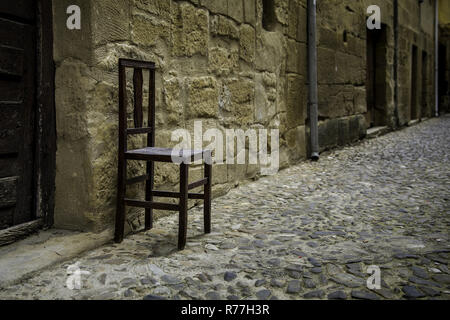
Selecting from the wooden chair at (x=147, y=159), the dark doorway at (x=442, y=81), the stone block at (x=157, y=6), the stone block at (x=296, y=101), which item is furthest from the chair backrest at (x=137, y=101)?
the dark doorway at (x=442, y=81)

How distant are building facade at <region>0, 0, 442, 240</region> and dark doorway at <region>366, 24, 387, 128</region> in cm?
171

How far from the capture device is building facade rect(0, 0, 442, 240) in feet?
8.27

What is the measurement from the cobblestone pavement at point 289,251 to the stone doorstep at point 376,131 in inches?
156

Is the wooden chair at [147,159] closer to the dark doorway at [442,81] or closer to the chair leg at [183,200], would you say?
the chair leg at [183,200]

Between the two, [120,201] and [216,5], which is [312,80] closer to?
[216,5]

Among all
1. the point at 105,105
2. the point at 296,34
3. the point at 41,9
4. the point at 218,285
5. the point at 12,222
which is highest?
the point at 296,34

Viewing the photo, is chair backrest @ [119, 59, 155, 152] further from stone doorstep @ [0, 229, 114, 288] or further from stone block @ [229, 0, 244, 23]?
stone block @ [229, 0, 244, 23]

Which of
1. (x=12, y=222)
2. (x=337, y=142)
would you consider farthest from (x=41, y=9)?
(x=337, y=142)

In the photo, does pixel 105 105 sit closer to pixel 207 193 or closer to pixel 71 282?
pixel 207 193

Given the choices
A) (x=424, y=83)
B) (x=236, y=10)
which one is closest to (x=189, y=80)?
(x=236, y=10)

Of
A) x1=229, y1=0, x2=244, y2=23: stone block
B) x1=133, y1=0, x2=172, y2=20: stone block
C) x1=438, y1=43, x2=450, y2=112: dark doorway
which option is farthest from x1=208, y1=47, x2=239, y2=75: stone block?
x1=438, y1=43, x2=450, y2=112: dark doorway

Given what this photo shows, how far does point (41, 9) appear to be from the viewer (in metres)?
2.55

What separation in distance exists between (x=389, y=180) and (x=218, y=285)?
2.77 metres

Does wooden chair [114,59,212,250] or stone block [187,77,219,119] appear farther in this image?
stone block [187,77,219,119]
